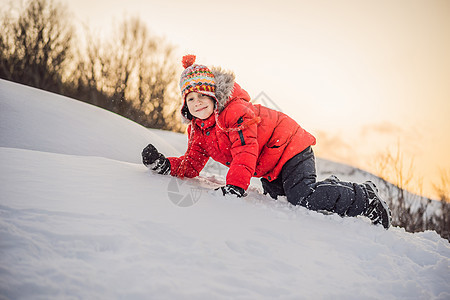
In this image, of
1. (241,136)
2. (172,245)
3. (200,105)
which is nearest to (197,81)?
(200,105)

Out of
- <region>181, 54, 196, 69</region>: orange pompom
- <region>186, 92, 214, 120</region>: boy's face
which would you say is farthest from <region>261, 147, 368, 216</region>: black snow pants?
<region>181, 54, 196, 69</region>: orange pompom

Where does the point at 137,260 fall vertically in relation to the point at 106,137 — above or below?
below

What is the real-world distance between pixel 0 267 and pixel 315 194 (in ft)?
5.30

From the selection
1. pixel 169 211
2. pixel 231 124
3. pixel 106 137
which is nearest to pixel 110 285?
pixel 169 211

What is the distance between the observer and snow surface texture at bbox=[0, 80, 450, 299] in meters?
0.77

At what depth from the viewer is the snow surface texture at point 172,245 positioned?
2.53ft

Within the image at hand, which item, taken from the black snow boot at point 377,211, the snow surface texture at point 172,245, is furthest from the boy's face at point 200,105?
the black snow boot at point 377,211

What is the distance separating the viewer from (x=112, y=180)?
1.46m

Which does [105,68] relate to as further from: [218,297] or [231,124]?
[218,297]

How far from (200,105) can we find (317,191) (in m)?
0.97

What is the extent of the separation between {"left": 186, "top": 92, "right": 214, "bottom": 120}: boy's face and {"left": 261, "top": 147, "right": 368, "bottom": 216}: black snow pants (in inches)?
26.7

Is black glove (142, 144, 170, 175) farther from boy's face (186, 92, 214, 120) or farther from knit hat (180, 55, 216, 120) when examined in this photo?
knit hat (180, 55, 216, 120)

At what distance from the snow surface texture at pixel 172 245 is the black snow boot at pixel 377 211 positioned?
199mm

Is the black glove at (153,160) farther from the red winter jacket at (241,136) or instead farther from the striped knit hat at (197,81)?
the striped knit hat at (197,81)
